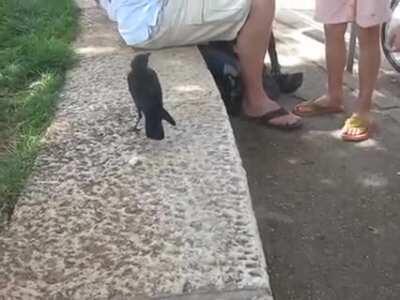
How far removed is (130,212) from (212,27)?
1.75 meters

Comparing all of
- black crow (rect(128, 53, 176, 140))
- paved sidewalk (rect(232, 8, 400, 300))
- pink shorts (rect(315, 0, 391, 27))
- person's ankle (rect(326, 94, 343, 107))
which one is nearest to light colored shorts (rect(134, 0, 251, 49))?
pink shorts (rect(315, 0, 391, 27))

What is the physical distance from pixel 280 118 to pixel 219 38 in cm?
51

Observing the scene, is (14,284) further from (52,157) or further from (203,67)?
(203,67)

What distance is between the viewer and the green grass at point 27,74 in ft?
8.87

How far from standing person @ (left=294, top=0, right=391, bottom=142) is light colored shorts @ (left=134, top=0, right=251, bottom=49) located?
0.43 metres

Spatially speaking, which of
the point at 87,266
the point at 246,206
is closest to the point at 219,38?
the point at 246,206

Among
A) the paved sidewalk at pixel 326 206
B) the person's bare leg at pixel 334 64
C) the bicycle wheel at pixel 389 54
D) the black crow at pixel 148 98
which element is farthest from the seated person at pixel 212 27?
the bicycle wheel at pixel 389 54

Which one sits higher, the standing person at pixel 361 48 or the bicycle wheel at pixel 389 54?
the standing person at pixel 361 48

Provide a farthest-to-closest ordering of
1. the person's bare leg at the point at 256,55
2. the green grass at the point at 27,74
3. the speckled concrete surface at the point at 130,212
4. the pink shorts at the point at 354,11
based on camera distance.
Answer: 1. the person's bare leg at the point at 256,55
2. the pink shorts at the point at 354,11
3. the green grass at the point at 27,74
4. the speckled concrete surface at the point at 130,212

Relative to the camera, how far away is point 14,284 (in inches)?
78.2

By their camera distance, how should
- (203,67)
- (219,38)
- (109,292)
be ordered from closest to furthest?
(109,292) → (203,67) → (219,38)

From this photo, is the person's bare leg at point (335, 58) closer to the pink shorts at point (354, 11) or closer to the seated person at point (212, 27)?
the pink shorts at point (354, 11)

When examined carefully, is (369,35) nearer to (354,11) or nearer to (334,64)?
(354,11)

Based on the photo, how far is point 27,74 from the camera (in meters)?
3.73
